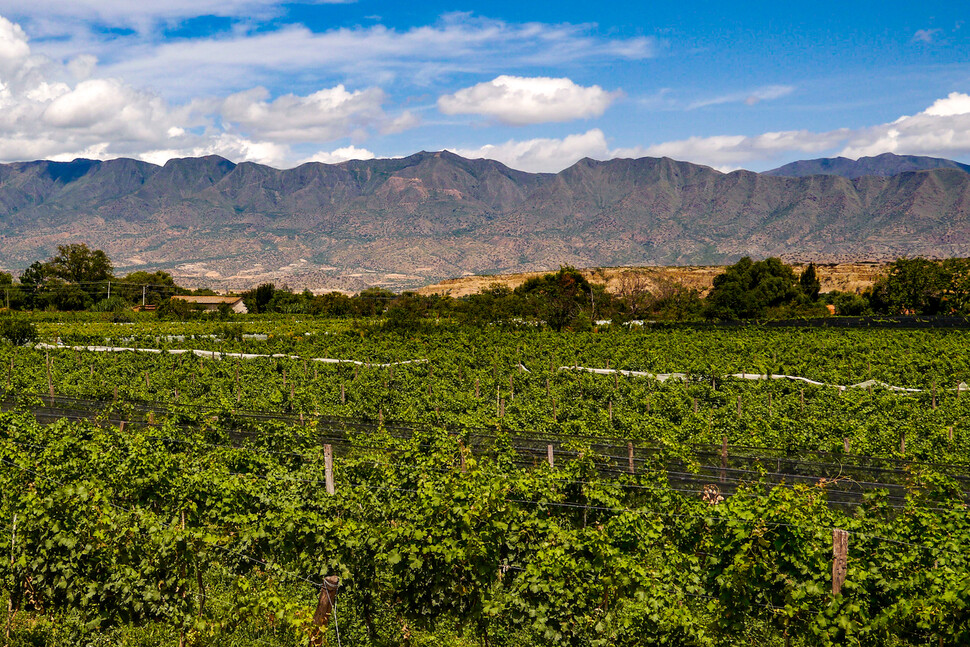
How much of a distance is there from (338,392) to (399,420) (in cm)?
504

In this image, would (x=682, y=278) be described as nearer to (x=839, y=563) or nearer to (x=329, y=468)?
(x=329, y=468)

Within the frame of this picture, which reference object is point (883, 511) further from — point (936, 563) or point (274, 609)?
point (274, 609)

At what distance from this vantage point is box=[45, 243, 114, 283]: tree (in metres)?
99.1

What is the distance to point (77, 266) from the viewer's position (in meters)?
99.9

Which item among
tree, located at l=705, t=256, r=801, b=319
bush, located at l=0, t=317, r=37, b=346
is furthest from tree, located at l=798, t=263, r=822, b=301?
bush, located at l=0, t=317, r=37, b=346

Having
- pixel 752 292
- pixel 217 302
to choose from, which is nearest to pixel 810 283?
pixel 752 292

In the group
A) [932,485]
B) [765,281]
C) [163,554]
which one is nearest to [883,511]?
[932,485]

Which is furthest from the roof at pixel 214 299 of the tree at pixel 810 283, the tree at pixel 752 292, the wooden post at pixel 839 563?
the wooden post at pixel 839 563

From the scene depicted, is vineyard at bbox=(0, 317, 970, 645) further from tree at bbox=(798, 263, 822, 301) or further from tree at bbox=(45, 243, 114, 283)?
tree at bbox=(45, 243, 114, 283)

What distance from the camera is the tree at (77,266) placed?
99.1 m

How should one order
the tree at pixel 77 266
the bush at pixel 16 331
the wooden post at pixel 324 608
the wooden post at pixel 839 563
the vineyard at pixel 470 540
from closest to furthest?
the wooden post at pixel 324 608, the wooden post at pixel 839 563, the vineyard at pixel 470 540, the bush at pixel 16 331, the tree at pixel 77 266

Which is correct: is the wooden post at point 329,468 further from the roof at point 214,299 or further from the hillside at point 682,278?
the roof at point 214,299

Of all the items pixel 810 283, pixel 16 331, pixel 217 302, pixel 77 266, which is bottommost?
pixel 810 283

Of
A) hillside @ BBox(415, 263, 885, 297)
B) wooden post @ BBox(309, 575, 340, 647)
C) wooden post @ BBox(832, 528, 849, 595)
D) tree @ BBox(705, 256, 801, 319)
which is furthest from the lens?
hillside @ BBox(415, 263, 885, 297)
